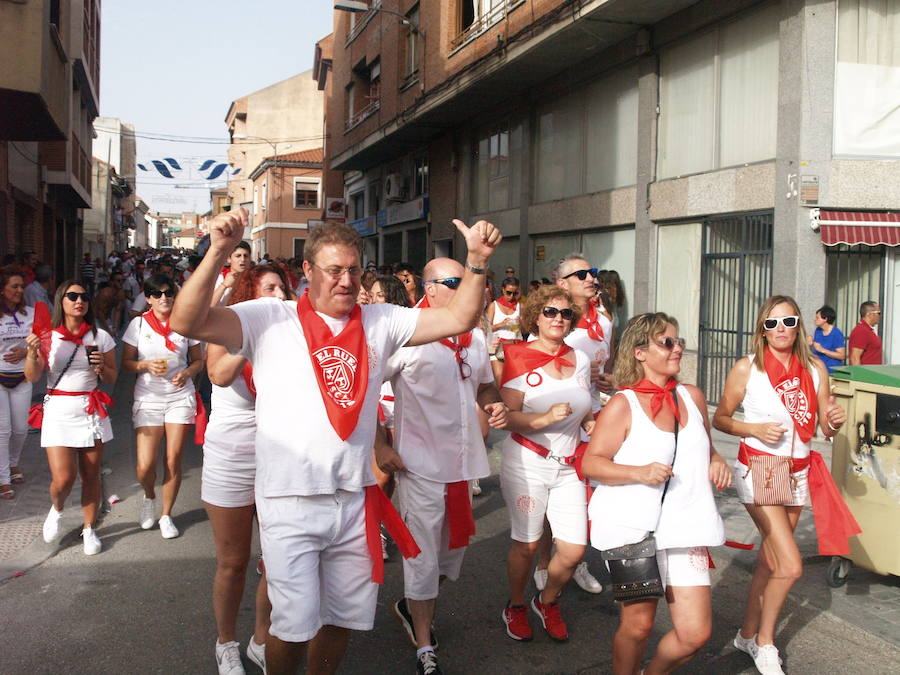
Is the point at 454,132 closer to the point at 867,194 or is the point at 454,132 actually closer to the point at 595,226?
the point at 595,226

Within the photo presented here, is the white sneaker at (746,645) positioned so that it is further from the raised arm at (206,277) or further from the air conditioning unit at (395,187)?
the air conditioning unit at (395,187)

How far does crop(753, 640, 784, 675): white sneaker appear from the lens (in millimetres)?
3924

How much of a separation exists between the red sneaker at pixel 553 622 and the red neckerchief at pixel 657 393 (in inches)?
58.8

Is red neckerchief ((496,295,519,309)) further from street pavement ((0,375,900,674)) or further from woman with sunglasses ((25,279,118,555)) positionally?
woman with sunglasses ((25,279,118,555))

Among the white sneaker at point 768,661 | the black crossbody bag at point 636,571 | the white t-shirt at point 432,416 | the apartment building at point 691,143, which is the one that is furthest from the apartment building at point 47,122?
the white sneaker at point 768,661

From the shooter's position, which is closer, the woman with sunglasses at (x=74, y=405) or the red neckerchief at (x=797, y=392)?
the red neckerchief at (x=797, y=392)

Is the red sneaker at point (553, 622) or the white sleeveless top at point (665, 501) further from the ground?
the white sleeveless top at point (665, 501)

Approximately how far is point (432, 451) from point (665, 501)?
3.99 feet

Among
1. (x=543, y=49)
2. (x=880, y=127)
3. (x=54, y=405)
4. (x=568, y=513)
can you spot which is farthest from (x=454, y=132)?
(x=568, y=513)

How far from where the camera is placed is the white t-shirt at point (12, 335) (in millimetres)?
7102

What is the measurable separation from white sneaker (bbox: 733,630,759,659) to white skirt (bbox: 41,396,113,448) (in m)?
4.39

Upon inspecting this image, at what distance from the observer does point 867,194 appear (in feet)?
33.2

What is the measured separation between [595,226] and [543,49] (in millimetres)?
3270

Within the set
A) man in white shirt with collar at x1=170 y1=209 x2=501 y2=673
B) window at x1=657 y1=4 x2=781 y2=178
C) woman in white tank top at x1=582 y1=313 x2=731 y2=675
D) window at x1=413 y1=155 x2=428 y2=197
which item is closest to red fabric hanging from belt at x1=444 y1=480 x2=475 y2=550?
woman in white tank top at x1=582 y1=313 x2=731 y2=675
